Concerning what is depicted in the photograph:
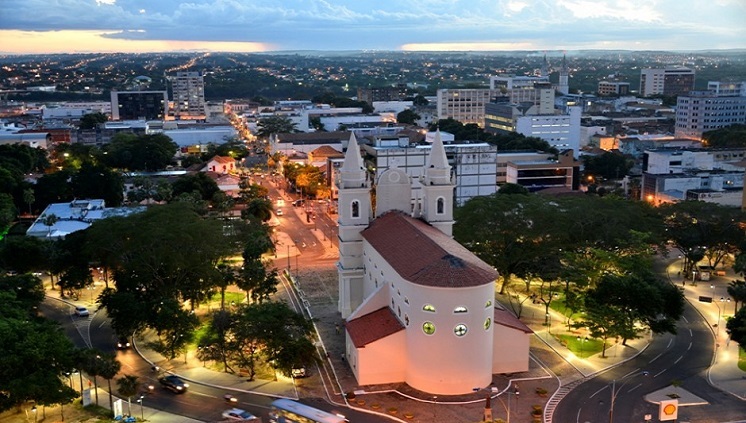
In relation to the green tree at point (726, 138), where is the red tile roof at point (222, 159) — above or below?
below

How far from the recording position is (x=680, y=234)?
234ft

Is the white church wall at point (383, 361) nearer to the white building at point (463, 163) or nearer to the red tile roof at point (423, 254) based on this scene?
the red tile roof at point (423, 254)

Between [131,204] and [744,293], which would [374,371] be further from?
[131,204]

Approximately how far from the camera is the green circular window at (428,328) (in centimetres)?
4366

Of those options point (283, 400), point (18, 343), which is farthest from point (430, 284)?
point (18, 343)

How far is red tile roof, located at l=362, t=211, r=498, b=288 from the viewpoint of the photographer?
4294cm

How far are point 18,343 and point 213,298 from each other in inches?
1004

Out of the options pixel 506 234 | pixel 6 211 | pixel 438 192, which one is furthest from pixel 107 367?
pixel 6 211

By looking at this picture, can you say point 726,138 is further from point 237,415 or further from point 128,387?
point 128,387

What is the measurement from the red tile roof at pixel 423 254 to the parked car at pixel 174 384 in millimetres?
15509

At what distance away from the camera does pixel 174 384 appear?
45094 millimetres

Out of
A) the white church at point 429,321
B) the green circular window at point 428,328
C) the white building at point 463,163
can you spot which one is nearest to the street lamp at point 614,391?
the white church at point 429,321

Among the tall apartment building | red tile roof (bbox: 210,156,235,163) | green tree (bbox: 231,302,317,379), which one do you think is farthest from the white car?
the tall apartment building

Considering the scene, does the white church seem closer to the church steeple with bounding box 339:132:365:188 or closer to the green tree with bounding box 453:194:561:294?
the church steeple with bounding box 339:132:365:188
